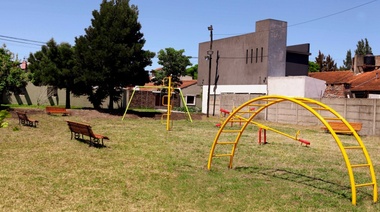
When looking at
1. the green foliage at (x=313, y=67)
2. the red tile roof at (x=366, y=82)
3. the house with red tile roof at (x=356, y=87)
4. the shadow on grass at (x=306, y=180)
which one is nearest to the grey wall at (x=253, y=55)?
the house with red tile roof at (x=356, y=87)

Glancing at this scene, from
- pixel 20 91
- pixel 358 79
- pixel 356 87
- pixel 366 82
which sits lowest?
pixel 20 91

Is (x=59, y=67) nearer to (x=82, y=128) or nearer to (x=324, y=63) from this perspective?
(x=82, y=128)

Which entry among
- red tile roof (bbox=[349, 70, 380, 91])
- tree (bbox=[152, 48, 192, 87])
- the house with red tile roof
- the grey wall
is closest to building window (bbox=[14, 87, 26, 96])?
tree (bbox=[152, 48, 192, 87])

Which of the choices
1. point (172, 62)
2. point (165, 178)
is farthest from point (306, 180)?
point (172, 62)

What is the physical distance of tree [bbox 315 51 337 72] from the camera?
68.1 meters

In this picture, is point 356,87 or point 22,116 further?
point 356,87

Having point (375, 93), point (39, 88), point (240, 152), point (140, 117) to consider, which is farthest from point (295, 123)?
point (39, 88)

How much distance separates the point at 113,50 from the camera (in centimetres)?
3045

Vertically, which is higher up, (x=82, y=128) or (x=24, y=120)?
(x=82, y=128)

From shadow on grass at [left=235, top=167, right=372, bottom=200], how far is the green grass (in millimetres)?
23

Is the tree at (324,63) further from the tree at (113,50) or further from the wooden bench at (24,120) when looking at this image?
the wooden bench at (24,120)

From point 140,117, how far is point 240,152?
1760 centimetres

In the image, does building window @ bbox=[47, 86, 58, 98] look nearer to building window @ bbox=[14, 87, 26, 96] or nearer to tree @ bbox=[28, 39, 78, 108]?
building window @ bbox=[14, 87, 26, 96]

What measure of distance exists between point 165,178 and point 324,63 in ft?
217
